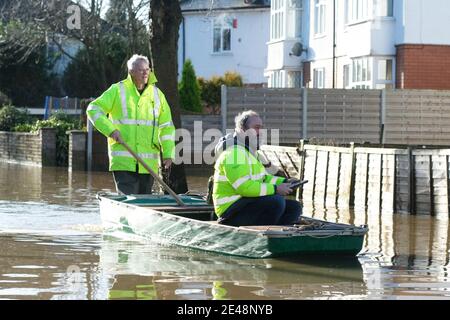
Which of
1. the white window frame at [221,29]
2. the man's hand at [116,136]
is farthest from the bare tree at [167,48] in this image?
the white window frame at [221,29]

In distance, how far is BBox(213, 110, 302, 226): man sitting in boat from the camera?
11984 mm

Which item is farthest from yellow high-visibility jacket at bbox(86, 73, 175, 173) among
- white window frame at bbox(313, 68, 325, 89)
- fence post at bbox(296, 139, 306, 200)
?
white window frame at bbox(313, 68, 325, 89)

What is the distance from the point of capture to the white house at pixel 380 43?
104ft

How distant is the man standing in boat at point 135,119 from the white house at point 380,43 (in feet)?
60.9

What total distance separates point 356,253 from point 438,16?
Result: 20.6 metres

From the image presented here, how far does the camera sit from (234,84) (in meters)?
45.3

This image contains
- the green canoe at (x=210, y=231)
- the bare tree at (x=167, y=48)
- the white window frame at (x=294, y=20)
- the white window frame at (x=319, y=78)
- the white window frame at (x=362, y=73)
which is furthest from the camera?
the white window frame at (x=294, y=20)

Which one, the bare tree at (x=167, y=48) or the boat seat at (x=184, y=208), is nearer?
the boat seat at (x=184, y=208)

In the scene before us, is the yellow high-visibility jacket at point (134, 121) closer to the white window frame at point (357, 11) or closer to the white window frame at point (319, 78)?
the white window frame at point (357, 11)

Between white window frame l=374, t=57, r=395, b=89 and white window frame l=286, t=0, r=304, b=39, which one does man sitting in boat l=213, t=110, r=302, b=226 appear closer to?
white window frame l=374, t=57, r=395, b=89

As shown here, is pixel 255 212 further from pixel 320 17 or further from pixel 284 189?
pixel 320 17
